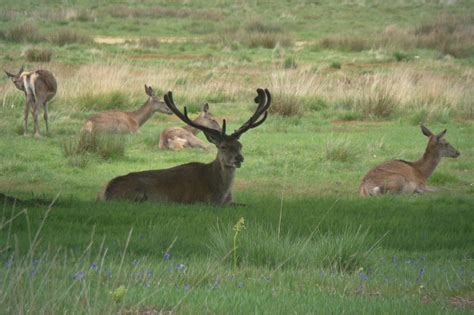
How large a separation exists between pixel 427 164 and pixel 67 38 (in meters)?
29.5

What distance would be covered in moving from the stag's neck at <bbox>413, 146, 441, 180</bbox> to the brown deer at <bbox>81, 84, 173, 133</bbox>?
5929 mm

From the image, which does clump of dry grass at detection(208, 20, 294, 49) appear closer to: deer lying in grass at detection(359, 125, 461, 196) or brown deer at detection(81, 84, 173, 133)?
brown deer at detection(81, 84, 173, 133)

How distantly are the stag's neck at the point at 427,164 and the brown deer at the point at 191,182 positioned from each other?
3.52m

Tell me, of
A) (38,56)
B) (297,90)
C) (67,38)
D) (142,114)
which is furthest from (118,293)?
(67,38)

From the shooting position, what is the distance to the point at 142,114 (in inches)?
837

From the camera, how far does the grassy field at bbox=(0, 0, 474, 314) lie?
6566 millimetres

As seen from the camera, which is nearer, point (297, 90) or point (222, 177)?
point (222, 177)

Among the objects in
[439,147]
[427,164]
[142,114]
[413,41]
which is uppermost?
[439,147]

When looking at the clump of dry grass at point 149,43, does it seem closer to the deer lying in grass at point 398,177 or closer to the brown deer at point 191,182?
the deer lying in grass at point 398,177

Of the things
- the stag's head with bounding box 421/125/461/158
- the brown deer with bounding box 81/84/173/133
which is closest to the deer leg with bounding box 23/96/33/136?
the brown deer with bounding box 81/84/173/133

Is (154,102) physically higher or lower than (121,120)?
higher

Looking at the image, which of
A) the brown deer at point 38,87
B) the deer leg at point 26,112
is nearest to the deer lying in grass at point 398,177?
the deer leg at point 26,112

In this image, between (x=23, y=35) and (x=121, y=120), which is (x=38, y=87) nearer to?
(x=121, y=120)

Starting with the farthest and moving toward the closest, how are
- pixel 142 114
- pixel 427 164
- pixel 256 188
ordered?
1. pixel 142 114
2. pixel 427 164
3. pixel 256 188
